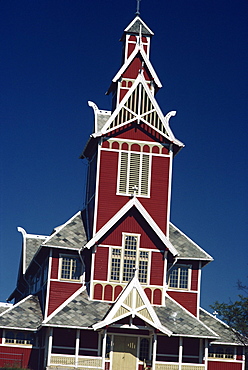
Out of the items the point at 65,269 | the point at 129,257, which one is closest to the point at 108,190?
the point at 129,257

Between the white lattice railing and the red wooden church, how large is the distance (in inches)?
2.1

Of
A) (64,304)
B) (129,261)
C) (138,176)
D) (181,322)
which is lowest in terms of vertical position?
(181,322)

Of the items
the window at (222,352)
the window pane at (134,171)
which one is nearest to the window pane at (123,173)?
the window pane at (134,171)

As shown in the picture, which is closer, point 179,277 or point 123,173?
point 123,173

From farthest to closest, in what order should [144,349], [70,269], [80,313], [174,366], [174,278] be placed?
[174,278], [70,269], [144,349], [174,366], [80,313]

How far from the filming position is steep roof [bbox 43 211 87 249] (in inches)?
1789

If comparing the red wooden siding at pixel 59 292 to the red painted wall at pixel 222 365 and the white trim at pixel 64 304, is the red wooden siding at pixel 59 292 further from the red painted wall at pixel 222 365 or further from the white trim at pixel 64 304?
the red painted wall at pixel 222 365

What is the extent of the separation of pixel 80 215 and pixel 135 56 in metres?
10.4

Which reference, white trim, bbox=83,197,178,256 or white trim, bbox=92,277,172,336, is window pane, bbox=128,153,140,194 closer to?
white trim, bbox=83,197,178,256

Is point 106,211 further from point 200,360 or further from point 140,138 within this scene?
point 200,360

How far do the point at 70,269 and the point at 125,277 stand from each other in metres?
3.21

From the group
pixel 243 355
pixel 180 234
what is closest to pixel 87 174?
pixel 180 234

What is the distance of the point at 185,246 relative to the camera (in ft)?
157

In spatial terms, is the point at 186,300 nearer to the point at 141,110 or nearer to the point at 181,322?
the point at 181,322
